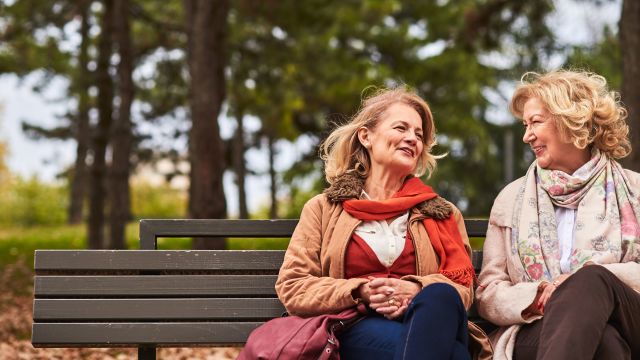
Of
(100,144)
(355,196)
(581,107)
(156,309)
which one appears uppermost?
(100,144)

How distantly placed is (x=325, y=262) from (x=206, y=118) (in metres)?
6.12

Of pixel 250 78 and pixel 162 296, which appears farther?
pixel 250 78

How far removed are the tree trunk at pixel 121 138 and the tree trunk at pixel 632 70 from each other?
7429 millimetres

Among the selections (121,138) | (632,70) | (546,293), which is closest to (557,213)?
(546,293)

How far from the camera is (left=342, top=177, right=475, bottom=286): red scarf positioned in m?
4.08

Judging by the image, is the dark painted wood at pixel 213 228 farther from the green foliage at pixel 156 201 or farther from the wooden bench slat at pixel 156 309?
the green foliage at pixel 156 201

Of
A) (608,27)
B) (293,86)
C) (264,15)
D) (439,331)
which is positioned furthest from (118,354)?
(608,27)

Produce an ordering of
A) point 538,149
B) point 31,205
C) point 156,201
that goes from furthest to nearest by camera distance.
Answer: point 156,201, point 31,205, point 538,149

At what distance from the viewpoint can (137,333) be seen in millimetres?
4477

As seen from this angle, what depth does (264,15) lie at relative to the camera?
579 inches

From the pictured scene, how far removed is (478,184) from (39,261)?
25723 mm

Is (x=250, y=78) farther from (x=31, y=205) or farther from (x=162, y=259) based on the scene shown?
(x=31, y=205)

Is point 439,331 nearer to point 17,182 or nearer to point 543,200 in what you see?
point 543,200

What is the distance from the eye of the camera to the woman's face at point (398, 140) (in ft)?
14.1
